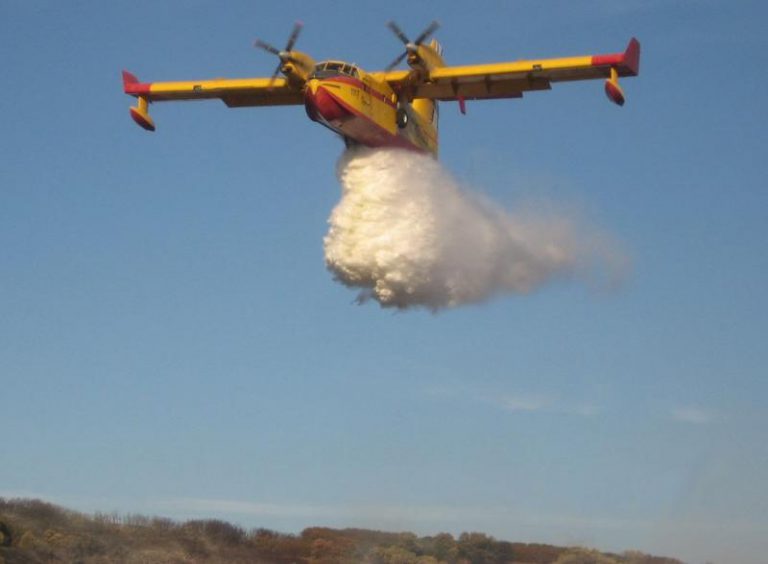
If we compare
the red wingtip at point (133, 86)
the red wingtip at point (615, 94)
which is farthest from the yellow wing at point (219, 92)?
the red wingtip at point (615, 94)

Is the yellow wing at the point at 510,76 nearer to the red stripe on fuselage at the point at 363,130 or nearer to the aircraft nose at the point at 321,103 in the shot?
the red stripe on fuselage at the point at 363,130

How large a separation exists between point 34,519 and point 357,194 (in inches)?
444

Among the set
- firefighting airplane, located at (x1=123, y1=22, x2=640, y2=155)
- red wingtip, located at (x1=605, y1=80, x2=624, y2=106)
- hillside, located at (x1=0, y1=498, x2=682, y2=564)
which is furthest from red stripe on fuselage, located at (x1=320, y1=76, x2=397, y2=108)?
hillside, located at (x1=0, y1=498, x2=682, y2=564)

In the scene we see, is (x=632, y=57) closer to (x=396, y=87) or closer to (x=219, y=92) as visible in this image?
(x=396, y=87)

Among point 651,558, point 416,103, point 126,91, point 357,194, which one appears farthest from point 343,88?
point 651,558

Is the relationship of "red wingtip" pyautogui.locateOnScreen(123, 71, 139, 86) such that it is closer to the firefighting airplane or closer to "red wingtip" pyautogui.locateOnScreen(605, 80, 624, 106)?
the firefighting airplane

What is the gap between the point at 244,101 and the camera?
116ft

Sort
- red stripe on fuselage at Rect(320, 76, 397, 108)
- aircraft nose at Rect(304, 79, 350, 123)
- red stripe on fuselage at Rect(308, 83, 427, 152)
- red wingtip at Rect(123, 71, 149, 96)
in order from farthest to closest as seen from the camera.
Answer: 1. red wingtip at Rect(123, 71, 149, 96)
2. red stripe on fuselage at Rect(308, 83, 427, 152)
3. red stripe on fuselage at Rect(320, 76, 397, 108)
4. aircraft nose at Rect(304, 79, 350, 123)

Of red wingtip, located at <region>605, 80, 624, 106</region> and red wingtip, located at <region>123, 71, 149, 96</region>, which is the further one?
red wingtip, located at <region>123, 71, 149, 96</region>

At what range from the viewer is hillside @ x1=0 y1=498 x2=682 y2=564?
30672 millimetres

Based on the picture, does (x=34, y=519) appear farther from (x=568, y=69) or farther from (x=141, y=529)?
(x=568, y=69)

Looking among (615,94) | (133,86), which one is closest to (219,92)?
(133,86)

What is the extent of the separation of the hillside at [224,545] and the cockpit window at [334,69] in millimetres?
11475

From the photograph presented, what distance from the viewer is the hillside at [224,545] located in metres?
30.7
